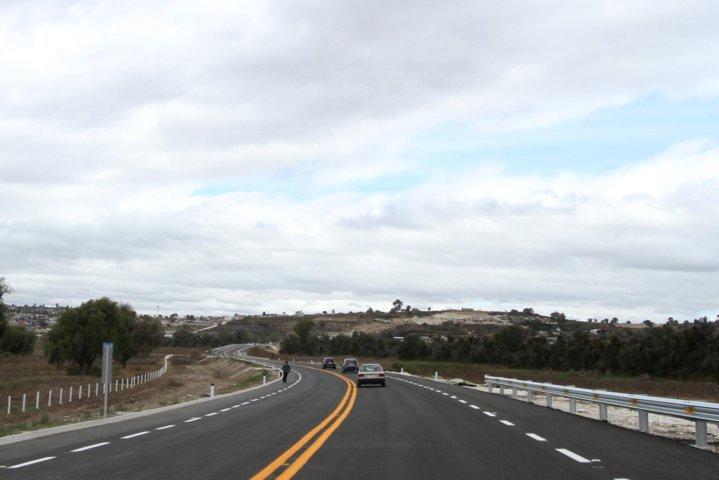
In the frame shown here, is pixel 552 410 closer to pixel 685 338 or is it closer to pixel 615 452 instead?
pixel 615 452

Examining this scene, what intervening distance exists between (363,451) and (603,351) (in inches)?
2982

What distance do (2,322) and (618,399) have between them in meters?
53.8

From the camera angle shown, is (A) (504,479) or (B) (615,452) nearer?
(A) (504,479)

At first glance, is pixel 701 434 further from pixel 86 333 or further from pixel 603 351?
pixel 603 351

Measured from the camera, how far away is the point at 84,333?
253ft

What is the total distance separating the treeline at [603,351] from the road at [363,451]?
182ft

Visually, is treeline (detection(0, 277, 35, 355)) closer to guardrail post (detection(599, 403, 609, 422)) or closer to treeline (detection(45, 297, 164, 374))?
treeline (detection(45, 297, 164, 374))

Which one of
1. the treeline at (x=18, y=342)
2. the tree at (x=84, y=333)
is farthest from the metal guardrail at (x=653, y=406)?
the treeline at (x=18, y=342)

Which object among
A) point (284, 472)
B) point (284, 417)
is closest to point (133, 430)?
point (284, 417)

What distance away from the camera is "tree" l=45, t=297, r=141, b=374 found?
76.4 meters

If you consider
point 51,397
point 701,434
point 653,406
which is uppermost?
point 653,406

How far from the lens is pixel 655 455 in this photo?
12.8 metres

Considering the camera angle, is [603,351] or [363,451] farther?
[603,351]

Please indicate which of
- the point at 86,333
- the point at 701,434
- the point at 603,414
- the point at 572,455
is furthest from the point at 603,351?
the point at 572,455
